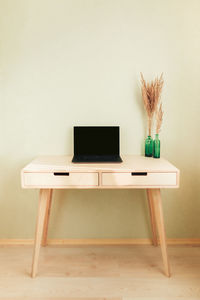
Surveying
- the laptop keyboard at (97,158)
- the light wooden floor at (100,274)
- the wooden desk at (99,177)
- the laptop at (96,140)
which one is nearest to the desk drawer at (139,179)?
the wooden desk at (99,177)

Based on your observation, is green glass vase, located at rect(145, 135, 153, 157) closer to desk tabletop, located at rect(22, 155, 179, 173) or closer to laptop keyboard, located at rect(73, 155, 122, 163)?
desk tabletop, located at rect(22, 155, 179, 173)

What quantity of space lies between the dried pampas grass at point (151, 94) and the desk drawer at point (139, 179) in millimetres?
535

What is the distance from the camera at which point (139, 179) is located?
1.60m

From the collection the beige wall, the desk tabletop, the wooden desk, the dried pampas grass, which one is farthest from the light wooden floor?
the dried pampas grass

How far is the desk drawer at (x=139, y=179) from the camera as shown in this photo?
5.23 feet

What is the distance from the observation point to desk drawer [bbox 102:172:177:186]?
1593 mm

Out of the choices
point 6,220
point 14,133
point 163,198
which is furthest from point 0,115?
point 163,198

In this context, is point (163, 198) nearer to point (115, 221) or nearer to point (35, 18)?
point (115, 221)

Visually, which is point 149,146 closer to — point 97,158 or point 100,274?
point 97,158

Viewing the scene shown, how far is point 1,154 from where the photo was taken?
2047 mm

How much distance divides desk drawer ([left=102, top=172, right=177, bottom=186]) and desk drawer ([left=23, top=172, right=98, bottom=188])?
0.28 feet

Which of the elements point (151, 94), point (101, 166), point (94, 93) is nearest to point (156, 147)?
point (151, 94)

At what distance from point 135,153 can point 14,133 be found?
96 cm

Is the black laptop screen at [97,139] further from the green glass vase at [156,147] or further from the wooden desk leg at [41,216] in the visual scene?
the wooden desk leg at [41,216]
